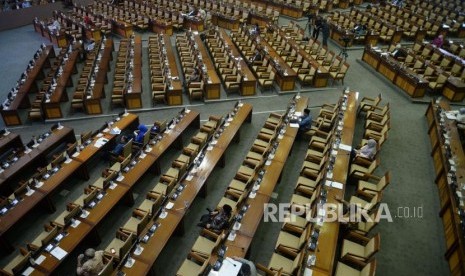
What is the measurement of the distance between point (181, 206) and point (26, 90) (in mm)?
8737

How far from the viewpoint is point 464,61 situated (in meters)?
13.0

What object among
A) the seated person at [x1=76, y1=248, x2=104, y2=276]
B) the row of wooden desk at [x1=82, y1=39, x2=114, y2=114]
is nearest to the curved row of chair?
the seated person at [x1=76, y1=248, x2=104, y2=276]

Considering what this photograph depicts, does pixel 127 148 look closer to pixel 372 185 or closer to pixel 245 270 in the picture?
pixel 245 270

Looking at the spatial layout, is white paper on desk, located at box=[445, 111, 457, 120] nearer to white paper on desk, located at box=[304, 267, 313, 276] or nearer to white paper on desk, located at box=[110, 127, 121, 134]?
white paper on desk, located at box=[304, 267, 313, 276]

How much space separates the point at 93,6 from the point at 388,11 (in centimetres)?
1942

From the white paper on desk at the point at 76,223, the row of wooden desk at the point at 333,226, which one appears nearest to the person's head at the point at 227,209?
the row of wooden desk at the point at 333,226

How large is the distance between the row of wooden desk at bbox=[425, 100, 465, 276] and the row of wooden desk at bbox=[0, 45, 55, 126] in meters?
12.7

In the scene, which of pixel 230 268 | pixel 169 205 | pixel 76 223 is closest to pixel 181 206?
pixel 169 205

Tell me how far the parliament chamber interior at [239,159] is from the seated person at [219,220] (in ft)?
0.13

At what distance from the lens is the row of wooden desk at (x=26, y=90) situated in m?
10.6

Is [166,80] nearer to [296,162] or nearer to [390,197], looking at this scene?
[296,162]

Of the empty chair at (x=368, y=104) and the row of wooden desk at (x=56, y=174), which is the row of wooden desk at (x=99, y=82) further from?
the empty chair at (x=368, y=104)

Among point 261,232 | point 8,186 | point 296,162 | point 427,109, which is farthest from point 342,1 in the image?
point 8,186

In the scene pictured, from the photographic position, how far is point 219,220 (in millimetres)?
6469
